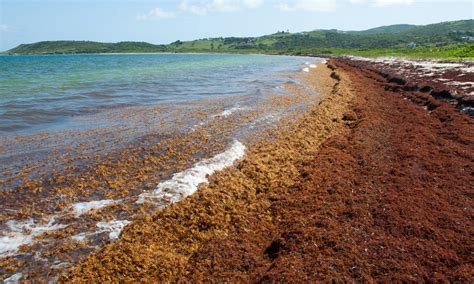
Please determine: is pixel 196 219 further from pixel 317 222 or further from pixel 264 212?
pixel 317 222

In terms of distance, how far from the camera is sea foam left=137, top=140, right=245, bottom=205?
860 cm

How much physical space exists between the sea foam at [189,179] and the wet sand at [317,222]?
440 millimetres

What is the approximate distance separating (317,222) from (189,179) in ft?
13.2

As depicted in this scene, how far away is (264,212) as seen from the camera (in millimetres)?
8242

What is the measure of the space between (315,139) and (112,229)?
30.1ft

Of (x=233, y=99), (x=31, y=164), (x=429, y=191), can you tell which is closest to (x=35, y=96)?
(x=233, y=99)

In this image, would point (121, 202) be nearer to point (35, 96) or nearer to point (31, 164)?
point (31, 164)

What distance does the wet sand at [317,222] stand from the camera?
19.4ft

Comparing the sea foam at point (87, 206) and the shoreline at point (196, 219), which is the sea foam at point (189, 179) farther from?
the sea foam at point (87, 206)

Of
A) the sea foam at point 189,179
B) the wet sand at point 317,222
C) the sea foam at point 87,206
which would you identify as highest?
the sea foam at point 87,206

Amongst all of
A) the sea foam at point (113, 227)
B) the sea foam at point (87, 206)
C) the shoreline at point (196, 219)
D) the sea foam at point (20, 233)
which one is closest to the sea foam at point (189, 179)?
the shoreline at point (196, 219)

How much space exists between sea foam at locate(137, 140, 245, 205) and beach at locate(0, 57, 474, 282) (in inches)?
2.0

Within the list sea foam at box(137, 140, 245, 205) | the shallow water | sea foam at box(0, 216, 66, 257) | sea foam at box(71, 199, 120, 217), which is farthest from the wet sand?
sea foam at box(0, 216, 66, 257)

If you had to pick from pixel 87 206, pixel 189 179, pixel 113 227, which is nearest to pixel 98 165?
Result: pixel 87 206
